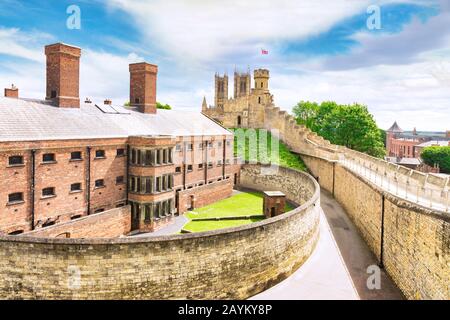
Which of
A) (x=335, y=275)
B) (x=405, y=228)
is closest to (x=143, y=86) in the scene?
(x=335, y=275)

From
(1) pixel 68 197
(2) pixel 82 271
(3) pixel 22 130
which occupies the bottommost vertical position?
(2) pixel 82 271

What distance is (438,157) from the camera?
6825 centimetres

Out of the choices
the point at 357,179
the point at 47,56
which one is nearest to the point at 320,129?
the point at 357,179

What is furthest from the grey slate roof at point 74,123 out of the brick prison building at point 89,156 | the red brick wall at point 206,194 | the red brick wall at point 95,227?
the red brick wall at point 206,194

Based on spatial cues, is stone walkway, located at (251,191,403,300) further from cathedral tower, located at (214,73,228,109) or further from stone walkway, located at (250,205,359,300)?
cathedral tower, located at (214,73,228,109)

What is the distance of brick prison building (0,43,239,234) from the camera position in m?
18.1

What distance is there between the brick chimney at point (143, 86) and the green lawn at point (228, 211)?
10603 millimetres

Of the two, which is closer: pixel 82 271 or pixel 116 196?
pixel 82 271

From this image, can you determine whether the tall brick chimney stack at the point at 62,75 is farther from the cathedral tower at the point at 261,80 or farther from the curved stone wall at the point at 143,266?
the cathedral tower at the point at 261,80

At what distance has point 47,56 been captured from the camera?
77.0 feet

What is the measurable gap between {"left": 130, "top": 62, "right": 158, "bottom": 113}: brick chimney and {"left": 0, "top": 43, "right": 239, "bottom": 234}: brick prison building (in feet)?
0.29

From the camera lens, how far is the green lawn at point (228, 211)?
78.9ft
